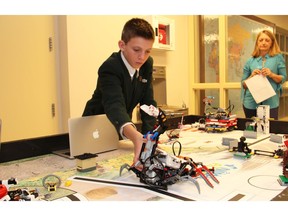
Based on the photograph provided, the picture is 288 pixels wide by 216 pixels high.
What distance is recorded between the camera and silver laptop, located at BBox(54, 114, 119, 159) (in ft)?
3.94

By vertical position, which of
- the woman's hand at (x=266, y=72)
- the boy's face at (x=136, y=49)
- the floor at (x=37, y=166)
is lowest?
the floor at (x=37, y=166)

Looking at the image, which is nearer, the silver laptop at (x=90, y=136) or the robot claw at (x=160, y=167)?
the robot claw at (x=160, y=167)

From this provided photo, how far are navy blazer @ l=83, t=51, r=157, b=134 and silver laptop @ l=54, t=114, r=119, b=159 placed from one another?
0.26 feet

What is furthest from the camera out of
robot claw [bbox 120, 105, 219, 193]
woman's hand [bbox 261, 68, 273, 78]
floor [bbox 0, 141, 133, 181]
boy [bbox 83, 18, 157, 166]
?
woman's hand [bbox 261, 68, 273, 78]

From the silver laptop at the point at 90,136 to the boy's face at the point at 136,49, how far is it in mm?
298

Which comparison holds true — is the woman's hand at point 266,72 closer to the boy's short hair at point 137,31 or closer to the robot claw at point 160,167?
the boy's short hair at point 137,31

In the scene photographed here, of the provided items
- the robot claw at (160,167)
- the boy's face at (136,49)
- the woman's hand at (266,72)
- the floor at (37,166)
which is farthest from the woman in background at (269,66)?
the robot claw at (160,167)

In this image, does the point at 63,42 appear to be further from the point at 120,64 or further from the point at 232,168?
the point at 232,168

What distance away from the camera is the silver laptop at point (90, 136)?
1.20m

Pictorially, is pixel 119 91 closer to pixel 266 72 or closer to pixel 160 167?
pixel 160 167

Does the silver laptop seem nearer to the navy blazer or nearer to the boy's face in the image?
the navy blazer

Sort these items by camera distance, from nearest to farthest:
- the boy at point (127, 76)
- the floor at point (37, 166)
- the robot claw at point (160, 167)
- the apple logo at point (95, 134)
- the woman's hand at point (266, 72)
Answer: the robot claw at point (160, 167)
the floor at point (37, 166)
the boy at point (127, 76)
the apple logo at point (95, 134)
the woman's hand at point (266, 72)

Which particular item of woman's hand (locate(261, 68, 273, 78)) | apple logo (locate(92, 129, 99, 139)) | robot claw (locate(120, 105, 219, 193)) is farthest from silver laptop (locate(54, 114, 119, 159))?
woman's hand (locate(261, 68, 273, 78))

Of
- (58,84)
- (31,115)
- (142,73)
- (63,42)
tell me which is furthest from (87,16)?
(142,73)
